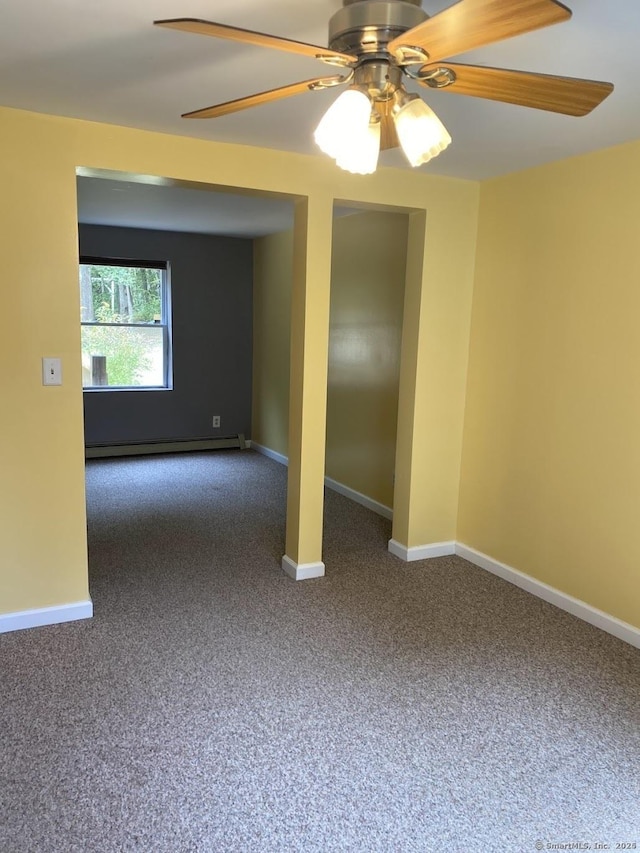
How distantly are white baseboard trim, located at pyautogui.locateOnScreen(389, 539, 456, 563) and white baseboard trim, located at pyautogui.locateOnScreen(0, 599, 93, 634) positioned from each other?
1.72 m

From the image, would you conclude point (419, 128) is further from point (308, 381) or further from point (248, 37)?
point (308, 381)

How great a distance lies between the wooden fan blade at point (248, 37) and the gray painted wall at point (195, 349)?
484cm

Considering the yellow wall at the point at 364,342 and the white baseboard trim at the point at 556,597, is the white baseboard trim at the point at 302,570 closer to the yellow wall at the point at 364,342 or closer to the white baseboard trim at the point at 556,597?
the white baseboard trim at the point at 556,597

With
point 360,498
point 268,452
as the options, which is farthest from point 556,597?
point 268,452

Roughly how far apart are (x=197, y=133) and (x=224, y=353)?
3802 millimetres

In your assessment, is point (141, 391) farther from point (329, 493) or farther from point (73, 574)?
point (73, 574)

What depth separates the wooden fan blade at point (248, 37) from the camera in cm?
112

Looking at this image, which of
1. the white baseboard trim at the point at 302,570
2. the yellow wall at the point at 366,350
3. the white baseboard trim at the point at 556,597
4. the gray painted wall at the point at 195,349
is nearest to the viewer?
the white baseboard trim at the point at 556,597

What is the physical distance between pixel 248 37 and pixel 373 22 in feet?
1.03

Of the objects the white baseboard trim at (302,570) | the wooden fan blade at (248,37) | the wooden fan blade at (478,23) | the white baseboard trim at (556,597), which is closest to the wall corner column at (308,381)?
the white baseboard trim at (302,570)

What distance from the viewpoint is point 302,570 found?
3.29 m

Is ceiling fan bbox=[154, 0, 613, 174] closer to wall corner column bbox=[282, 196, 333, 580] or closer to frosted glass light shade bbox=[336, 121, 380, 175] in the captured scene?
frosted glass light shade bbox=[336, 121, 380, 175]

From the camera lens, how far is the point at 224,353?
6.33m

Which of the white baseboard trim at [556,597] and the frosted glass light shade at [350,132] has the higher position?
the frosted glass light shade at [350,132]
